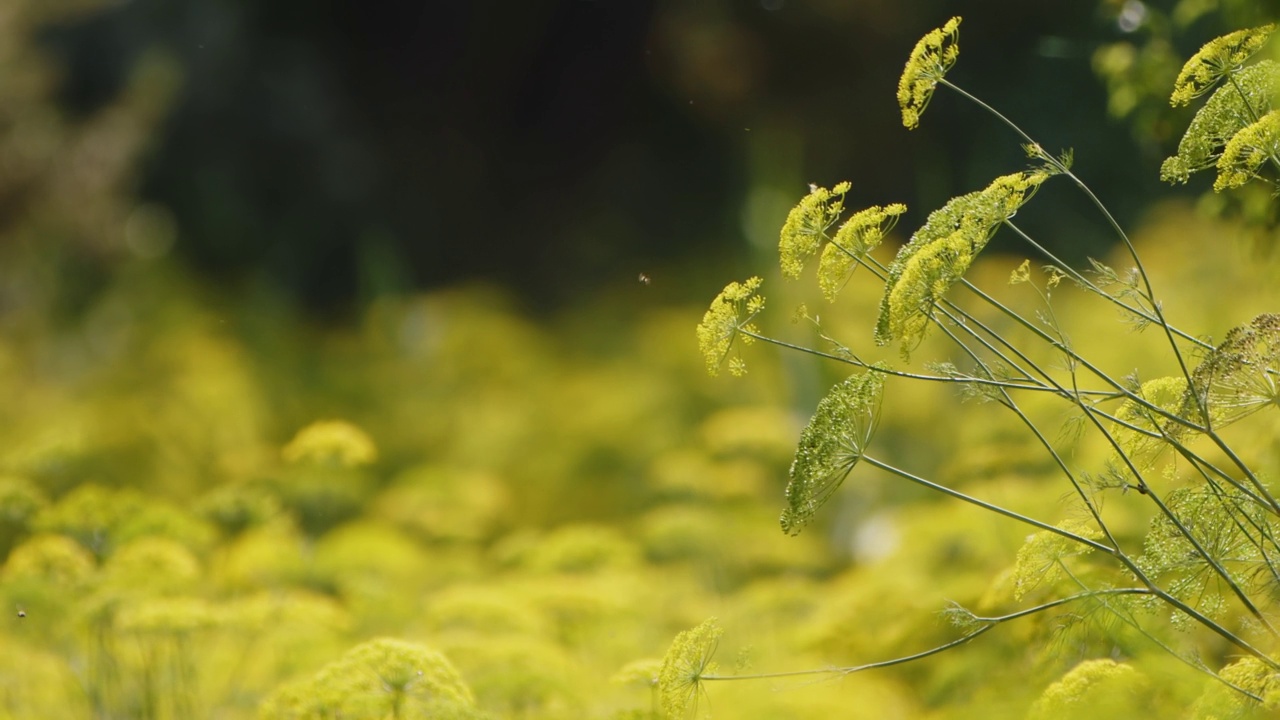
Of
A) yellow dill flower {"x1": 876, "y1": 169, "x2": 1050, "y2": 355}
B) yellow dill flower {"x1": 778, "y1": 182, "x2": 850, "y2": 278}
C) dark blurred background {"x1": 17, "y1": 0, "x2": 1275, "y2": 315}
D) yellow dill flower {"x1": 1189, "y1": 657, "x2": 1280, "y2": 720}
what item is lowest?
yellow dill flower {"x1": 1189, "y1": 657, "x2": 1280, "y2": 720}

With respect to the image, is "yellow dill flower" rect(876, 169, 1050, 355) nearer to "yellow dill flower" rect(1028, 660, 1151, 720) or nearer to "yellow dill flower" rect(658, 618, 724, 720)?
"yellow dill flower" rect(658, 618, 724, 720)

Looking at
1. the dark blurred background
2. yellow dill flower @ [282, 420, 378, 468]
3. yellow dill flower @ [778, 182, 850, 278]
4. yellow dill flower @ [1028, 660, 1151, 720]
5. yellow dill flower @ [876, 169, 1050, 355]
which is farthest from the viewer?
the dark blurred background

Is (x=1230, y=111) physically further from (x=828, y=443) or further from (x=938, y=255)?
(x=828, y=443)

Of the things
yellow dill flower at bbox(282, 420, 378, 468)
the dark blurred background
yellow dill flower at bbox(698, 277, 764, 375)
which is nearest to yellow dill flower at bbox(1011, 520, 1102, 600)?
yellow dill flower at bbox(698, 277, 764, 375)

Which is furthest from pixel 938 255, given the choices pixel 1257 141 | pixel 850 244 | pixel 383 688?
pixel 383 688

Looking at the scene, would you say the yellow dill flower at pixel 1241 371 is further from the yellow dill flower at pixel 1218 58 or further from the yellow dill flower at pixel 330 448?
the yellow dill flower at pixel 330 448

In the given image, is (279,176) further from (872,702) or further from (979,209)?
(979,209)

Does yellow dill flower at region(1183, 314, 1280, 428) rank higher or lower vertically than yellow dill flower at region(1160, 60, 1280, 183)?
lower
